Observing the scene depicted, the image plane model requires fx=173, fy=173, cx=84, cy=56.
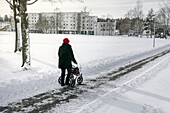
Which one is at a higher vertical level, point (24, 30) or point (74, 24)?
point (74, 24)

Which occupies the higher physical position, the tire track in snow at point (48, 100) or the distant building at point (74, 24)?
the distant building at point (74, 24)

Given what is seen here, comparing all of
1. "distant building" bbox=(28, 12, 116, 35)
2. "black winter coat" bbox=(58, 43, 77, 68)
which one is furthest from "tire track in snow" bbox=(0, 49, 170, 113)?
"distant building" bbox=(28, 12, 116, 35)

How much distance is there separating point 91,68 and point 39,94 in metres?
5.47

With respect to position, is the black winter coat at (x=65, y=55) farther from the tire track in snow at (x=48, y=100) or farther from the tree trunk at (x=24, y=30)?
the tree trunk at (x=24, y=30)

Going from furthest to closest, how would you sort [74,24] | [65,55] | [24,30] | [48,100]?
[74,24]
[24,30]
[65,55]
[48,100]

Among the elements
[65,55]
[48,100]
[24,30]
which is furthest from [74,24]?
[48,100]

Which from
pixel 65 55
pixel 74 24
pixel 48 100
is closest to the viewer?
pixel 48 100

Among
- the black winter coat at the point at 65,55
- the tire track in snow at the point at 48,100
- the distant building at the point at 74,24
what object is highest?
the distant building at the point at 74,24

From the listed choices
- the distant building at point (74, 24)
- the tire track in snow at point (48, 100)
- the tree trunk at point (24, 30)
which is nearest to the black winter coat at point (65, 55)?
the tire track in snow at point (48, 100)

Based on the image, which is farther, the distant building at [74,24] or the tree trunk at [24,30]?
the distant building at [74,24]

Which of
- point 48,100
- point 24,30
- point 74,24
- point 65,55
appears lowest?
point 48,100

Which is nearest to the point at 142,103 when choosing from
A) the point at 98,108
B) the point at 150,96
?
the point at 150,96

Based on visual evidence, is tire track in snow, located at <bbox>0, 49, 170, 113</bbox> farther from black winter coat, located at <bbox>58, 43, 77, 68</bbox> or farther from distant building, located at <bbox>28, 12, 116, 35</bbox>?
distant building, located at <bbox>28, 12, 116, 35</bbox>

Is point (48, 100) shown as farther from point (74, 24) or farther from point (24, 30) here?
point (74, 24)
